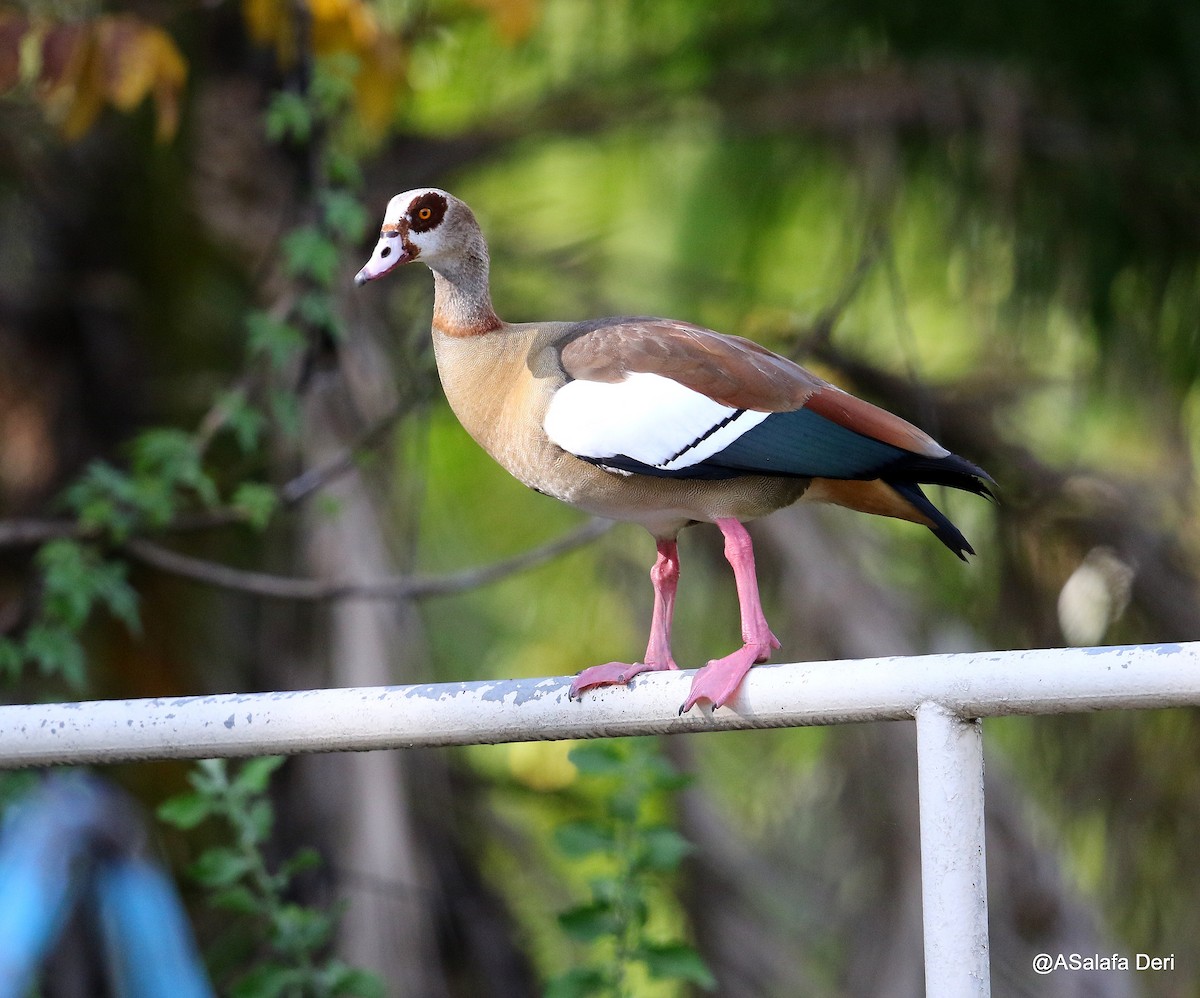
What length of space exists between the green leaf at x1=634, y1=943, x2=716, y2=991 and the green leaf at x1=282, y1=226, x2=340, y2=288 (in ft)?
4.94

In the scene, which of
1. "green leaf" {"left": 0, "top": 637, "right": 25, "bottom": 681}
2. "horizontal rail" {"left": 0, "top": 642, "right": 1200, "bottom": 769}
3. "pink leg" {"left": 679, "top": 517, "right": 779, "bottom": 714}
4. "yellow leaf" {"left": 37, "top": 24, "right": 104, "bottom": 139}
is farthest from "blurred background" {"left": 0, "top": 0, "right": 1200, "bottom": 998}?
"horizontal rail" {"left": 0, "top": 642, "right": 1200, "bottom": 769}

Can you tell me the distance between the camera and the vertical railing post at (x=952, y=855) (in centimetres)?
142

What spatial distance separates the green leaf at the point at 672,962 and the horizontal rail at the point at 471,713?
75cm

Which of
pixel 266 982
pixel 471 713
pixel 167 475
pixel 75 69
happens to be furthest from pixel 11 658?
pixel 471 713

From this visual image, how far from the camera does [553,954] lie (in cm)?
433

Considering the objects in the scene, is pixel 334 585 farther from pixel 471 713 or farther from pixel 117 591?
pixel 471 713

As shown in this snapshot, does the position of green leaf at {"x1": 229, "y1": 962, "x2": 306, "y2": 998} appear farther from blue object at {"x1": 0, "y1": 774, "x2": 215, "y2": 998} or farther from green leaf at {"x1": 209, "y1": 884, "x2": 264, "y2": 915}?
blue object at {"x1": 0, "y1": 774, "x2": 215, "y2": 998}

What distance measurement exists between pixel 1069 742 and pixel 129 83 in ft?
8.83

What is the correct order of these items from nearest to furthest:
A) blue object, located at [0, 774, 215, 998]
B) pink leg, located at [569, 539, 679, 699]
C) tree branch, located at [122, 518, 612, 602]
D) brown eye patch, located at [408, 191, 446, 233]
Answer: blue object, located at [0, 774, 215, 998], brown eye patch, located at [408, 191, 446, 233], pink leg, located at [569, 539, 679, 699], tree branch, located at [122, 518, 612, 602]

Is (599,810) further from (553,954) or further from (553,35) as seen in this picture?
(553,35)

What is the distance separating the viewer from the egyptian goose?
2.02 meters

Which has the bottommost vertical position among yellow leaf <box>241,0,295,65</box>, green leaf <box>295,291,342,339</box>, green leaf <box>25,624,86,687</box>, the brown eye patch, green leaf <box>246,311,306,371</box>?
green leaf <box>25,624,86,687</box>

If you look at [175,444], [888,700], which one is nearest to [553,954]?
[175,444]

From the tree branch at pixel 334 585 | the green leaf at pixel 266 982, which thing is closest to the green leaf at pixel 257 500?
the tree branch at pixel 334 585
